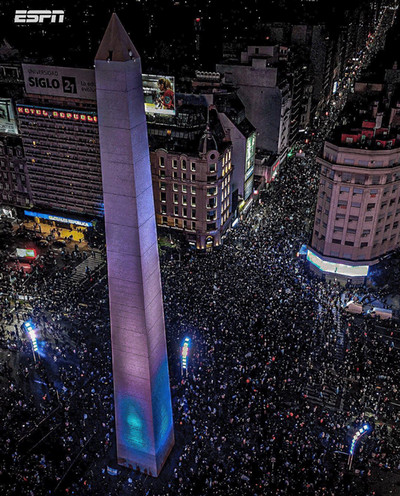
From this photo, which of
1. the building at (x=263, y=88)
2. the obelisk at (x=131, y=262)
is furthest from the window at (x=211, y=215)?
the obelisk at (x=131, y=262)

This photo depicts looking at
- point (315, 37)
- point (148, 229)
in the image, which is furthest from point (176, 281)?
point (315, 37)

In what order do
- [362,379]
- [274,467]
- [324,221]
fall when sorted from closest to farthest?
1. [274,467]
2. [362,379]
3. [324,221]

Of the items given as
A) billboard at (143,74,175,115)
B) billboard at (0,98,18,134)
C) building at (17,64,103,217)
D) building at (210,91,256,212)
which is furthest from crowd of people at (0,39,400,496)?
billboard at (0,98,18,134)

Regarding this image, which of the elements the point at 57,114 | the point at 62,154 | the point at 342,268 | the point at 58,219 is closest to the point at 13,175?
the point at 58,219

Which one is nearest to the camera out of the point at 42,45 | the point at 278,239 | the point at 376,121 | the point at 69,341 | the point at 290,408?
the point at 290,408

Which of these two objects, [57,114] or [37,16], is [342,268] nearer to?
[57,114]

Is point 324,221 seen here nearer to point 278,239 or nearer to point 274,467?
point 278,239

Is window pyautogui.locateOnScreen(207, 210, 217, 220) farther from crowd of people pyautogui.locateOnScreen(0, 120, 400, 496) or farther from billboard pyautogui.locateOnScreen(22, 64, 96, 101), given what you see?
billboard pyautogui.locateOnScreen(22, 64, 96, 101)
